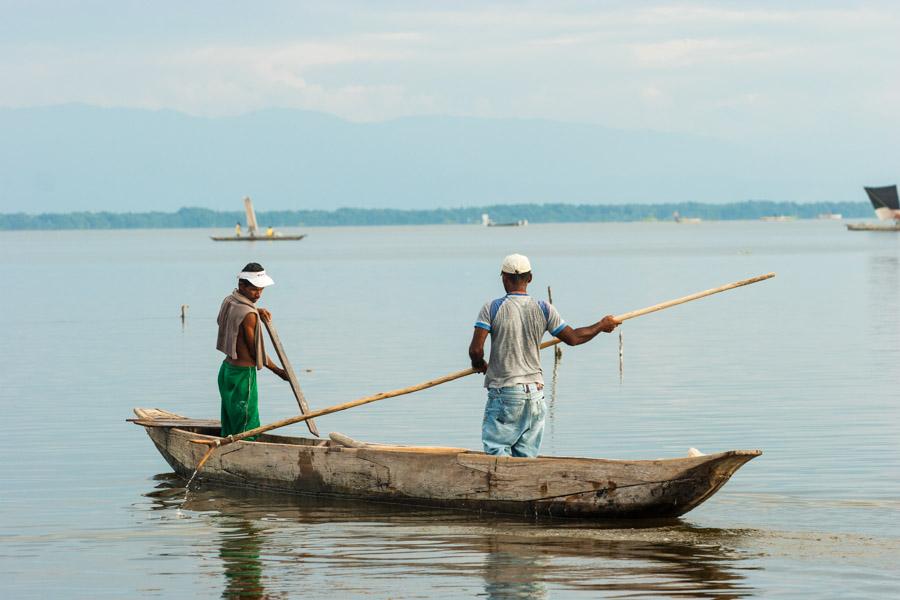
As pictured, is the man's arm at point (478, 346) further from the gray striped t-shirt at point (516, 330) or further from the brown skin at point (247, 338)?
the brown skin at point (247, 338)

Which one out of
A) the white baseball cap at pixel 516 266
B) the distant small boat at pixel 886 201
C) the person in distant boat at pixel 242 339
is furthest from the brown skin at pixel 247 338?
the distant small boat at pixel 886 201

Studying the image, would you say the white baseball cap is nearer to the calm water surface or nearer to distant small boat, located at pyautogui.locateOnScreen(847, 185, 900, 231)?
the calm water surface

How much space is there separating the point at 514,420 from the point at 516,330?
78 centimetres

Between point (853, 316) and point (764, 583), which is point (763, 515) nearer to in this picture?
point (764, 583)

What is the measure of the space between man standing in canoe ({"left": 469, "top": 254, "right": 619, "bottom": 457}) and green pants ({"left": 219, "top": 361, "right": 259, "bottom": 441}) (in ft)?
9.12

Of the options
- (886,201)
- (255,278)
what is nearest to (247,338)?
(255,278)

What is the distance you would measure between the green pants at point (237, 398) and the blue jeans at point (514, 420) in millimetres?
2712

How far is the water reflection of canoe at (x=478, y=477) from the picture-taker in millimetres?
11633

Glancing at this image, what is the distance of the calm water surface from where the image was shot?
10.5m

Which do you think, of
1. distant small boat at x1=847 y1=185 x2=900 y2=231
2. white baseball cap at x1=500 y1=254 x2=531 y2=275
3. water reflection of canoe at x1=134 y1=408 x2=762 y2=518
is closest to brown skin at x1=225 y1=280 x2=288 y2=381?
water reflection of canoe at x1=134 y1=408 x2=762 y2=518

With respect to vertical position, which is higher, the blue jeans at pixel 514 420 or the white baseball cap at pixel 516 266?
the white baseball cap at pixel 516 266

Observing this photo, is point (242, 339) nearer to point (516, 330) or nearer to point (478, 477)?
point (478, 477)

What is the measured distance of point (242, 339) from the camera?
13641mm

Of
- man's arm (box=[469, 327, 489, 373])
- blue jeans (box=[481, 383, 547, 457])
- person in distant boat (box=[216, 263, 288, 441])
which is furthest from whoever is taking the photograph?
person in distant boat (box=[216, 263, 288, 441])
